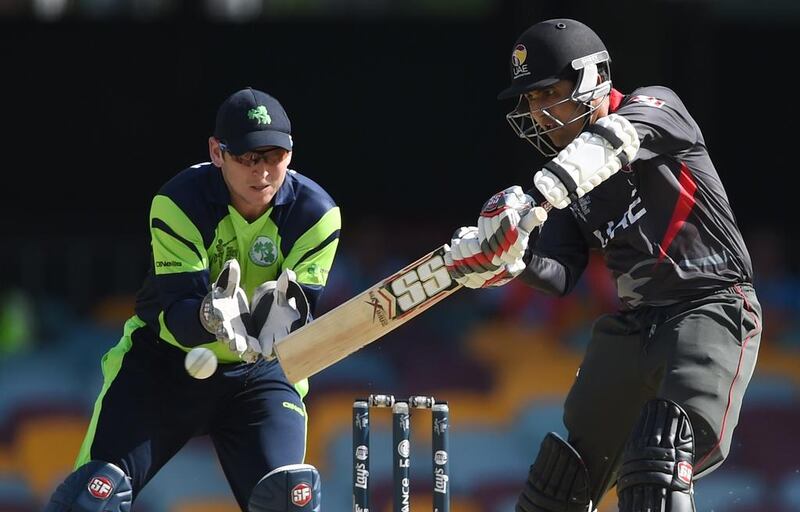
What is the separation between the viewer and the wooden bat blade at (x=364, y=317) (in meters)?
3.46

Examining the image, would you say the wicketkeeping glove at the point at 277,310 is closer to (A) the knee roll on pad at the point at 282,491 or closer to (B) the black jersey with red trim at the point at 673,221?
(A) the knee roll on pad at the point at 282,491

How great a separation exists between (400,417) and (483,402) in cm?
323

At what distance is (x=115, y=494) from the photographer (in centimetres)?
349

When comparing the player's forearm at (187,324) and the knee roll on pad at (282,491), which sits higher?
the player's forearm at (187,324)

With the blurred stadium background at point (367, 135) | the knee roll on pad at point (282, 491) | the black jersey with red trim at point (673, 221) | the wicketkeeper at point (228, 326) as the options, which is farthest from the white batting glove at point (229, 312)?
the blurred stadium background at point (367, 135)

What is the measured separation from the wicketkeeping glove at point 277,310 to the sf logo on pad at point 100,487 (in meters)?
0.51

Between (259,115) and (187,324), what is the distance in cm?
57

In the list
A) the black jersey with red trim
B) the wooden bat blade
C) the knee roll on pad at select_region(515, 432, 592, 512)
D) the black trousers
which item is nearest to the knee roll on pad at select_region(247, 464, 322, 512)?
the wooden bat blade

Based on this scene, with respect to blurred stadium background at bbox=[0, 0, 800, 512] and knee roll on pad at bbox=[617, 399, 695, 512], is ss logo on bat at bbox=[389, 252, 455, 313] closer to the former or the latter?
knee roll on pad at bbox=[617, 399, 695, 512]

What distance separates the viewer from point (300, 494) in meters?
3.58

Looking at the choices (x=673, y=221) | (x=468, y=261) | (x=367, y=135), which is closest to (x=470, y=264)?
(x=468, y=261)

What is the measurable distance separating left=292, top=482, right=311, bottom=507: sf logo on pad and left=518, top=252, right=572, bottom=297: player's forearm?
0.80 meters

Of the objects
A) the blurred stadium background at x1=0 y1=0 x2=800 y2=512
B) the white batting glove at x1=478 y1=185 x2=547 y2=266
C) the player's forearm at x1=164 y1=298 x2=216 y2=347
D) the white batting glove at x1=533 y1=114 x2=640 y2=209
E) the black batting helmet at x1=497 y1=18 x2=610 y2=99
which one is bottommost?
the player's forearm at x1=164 y1=298 x2=216 y2=347

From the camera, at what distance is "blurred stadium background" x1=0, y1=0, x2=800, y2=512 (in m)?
7.64
